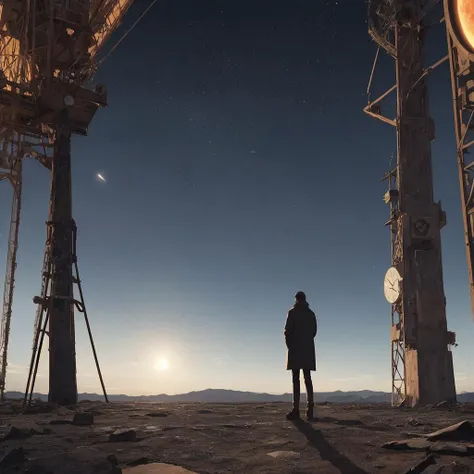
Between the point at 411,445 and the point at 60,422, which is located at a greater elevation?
the point at 411,445

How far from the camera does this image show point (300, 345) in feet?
28.9

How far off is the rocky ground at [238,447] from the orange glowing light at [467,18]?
4.77m

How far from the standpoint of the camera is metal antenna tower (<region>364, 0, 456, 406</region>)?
15.0 meters

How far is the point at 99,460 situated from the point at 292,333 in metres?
5.04

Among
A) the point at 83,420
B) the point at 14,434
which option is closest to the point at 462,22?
the point at 14,434

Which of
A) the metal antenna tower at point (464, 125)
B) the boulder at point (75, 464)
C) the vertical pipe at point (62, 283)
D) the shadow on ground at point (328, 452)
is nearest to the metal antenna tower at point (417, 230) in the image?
the metal antenna tower at point (464, 125)

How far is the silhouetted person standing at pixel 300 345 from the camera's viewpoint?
8.77 meters

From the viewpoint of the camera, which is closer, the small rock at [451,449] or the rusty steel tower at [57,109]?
the small rock at [451,449]

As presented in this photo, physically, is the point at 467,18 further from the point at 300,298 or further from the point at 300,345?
the point at 300,345

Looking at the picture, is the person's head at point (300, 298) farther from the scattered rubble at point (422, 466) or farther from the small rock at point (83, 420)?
the scattered rubble at point (422, 466)

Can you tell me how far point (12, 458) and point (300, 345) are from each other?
5320mm

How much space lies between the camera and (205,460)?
5.20m

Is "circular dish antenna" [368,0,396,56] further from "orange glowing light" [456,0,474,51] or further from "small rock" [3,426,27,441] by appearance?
"small rock" [3,426,27,441]

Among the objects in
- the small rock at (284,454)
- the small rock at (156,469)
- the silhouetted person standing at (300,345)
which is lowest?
the small rock at (284,454)
